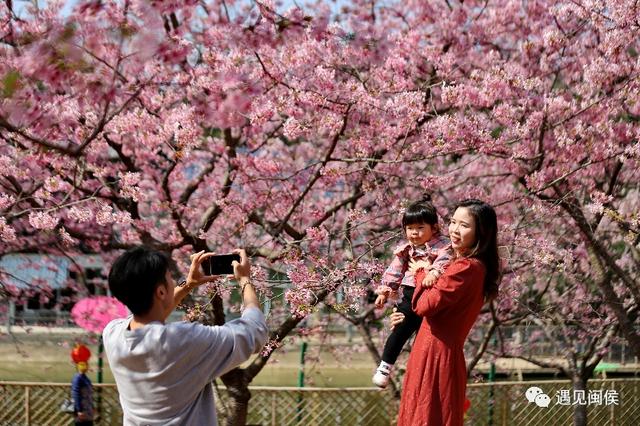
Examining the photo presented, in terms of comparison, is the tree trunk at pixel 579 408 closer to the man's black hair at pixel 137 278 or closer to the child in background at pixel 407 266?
the child in background at pixel 407 266

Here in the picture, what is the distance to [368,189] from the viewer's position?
5812mm

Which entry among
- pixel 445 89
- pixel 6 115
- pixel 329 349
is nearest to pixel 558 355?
pixel 329 349

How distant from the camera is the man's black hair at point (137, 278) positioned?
2.13m

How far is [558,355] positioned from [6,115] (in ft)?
23.3

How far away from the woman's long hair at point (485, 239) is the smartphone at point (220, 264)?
3.20 ft

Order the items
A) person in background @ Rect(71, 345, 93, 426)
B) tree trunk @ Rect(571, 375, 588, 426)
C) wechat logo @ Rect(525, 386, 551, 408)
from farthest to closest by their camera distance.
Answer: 1. wechat logo @ Rect(525, 386, 551, 408)
2. tree trunk @ Rect(571, 375, 588, 426)
3. person in background @ Rect(71, 345, 93, 426)

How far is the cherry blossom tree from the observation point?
509cm

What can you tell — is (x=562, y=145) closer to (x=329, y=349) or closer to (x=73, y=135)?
(x=73, y=135)

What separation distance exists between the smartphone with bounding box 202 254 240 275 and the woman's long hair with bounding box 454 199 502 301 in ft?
3.20

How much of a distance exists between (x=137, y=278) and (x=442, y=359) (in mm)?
1227

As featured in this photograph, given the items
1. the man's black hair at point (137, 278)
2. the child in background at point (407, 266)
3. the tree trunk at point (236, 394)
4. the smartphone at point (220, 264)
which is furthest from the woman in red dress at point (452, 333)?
the tree trunk at point (236, 394)

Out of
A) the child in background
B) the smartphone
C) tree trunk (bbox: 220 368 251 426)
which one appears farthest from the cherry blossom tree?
the smartphone

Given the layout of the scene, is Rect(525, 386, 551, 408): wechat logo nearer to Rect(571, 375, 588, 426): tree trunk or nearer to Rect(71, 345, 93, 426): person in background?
Rect(571, 375, 588, 426): tree trunk

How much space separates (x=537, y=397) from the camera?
28.3 ft
